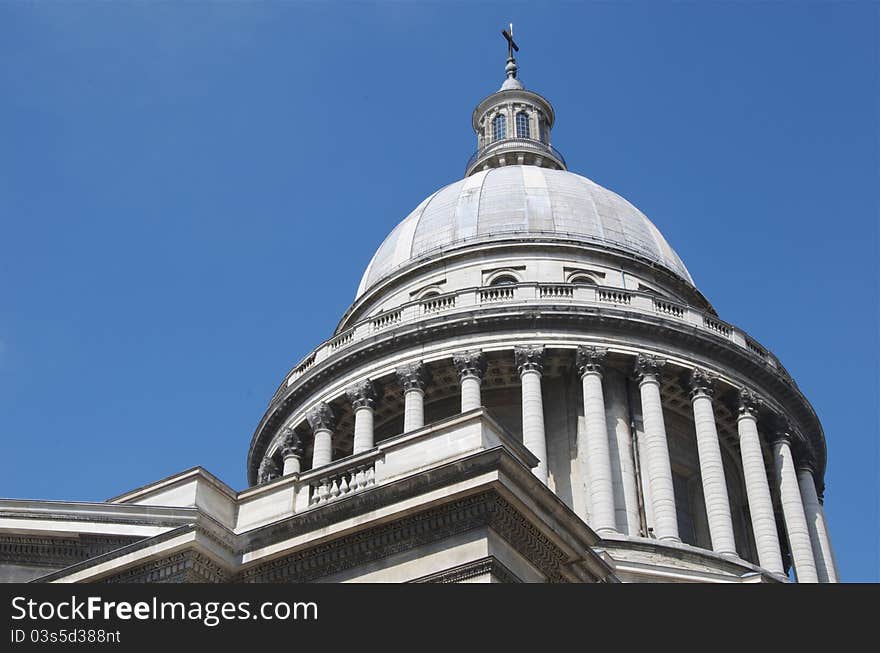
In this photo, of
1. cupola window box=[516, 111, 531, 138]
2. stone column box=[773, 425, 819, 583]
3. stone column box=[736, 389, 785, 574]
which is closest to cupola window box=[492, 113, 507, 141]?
cupola window box=[516, 111, 531, 138]

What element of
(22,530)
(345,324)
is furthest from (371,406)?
(22,530)

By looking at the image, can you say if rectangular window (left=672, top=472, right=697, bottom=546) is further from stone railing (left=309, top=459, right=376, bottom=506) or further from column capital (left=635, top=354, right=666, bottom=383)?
stone railing (left=309, top=459, right=376, bottom=506)

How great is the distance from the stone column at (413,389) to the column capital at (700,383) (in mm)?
9036

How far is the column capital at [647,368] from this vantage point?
44.9 metres

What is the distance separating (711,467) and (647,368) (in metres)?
4.05

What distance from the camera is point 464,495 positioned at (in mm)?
20453

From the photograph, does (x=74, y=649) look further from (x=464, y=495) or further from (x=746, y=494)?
(x=746, y=494)

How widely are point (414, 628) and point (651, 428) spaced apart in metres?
27.8

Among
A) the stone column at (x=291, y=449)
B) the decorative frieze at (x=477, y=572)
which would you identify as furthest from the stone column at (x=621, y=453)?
the decorative frieze at (x=477, y=572)

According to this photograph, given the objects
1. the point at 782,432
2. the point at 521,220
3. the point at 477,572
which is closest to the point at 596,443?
the point at 782,432

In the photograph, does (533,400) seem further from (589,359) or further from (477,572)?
(477,572)

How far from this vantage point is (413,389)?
45594 millimetres

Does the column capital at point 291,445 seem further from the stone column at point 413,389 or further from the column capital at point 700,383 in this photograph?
the column capital at point 700,383

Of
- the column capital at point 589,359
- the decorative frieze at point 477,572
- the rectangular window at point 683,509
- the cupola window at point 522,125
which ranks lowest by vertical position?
the decorative frieze at point 477,572
